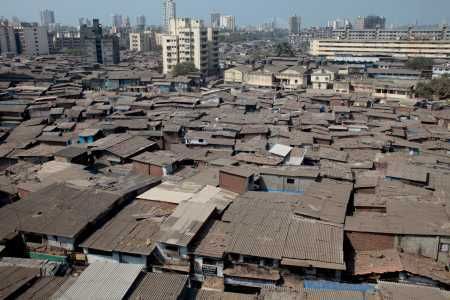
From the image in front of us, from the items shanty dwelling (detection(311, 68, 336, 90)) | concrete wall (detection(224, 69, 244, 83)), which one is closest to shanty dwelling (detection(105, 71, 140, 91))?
concrete wall (detection(224, 69, 244, 83))

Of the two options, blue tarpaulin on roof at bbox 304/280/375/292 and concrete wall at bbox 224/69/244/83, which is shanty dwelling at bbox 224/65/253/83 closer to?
concrete wall at bbox 224/69/244/83

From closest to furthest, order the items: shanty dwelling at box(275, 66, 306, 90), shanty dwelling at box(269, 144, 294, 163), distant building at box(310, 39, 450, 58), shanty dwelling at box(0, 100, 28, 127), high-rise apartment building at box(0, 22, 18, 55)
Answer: shanty dwelling at box(269, 144, 294, 163)
shanty dwelling at box(0, 100, 28, 127)
shanty dwelling at box(275, 66, 306, 90)
distant building at box(310, 39, 450, 58)
high-rise apartment building at box(0, 22, 18, 55)

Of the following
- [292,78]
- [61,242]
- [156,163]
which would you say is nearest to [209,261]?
[61,242]

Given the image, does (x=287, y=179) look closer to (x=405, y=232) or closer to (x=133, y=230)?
(x=405, y=232)

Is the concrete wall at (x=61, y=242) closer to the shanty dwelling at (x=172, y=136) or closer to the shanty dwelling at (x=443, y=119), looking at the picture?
the shanty dwelling at (x=172, y=136)

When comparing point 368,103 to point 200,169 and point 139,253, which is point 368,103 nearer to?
point 200,169

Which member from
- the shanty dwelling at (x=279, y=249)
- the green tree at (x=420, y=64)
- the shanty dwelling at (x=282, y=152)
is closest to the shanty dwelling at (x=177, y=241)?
the shanty dwelling at (x=279, y=249)
